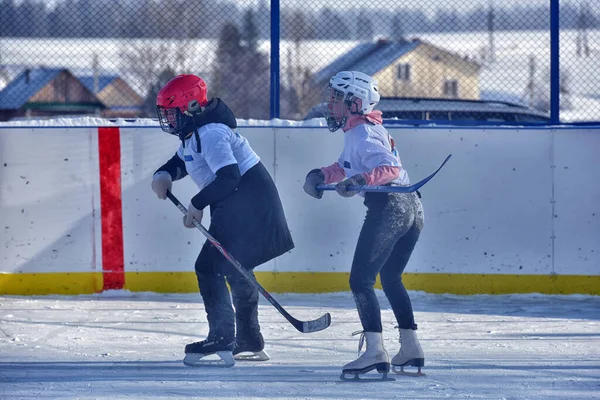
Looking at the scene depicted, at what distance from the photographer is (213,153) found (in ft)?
16.8

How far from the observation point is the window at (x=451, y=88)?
12312 millimetres

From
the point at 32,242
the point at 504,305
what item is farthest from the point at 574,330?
the point at 32,242

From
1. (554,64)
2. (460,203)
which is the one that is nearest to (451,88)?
(554,64)

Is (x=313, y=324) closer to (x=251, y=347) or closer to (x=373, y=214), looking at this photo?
(x=251, y=347)

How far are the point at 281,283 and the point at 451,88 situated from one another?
5.59m

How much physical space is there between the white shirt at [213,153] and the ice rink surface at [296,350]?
37.9 inches

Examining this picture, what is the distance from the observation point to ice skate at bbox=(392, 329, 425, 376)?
16.4ft

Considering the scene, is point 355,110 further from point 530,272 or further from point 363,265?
point 530,272

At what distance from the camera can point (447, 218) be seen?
291 inches

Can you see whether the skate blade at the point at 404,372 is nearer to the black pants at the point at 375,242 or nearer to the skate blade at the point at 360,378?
the skate blade at the point at 360,378

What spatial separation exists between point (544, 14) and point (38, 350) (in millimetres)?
4217

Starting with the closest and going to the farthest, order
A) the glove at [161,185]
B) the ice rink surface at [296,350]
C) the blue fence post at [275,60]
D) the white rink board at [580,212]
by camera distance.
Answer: the ice rink surface at [296,350]
the glove at [161,185]
the white rink board at [580,212]
the blue fence post at [275,60]

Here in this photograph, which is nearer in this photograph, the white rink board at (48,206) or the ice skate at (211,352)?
the ice skate at (211,352)

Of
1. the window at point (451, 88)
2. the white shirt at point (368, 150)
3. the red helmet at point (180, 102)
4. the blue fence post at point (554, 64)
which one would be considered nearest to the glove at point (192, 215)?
the red helmet at point (180, 102)
